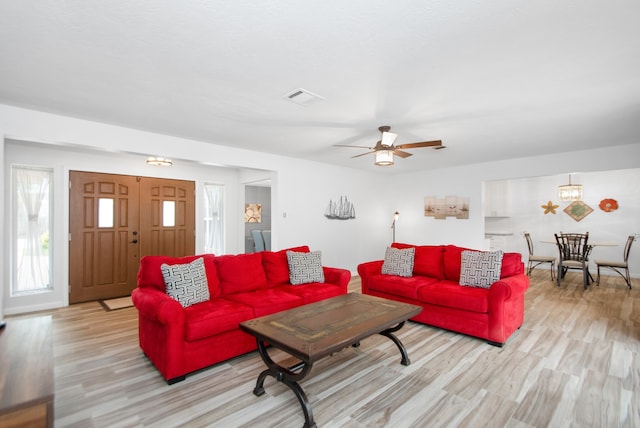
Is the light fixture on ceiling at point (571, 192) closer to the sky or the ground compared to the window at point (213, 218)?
closer to the sky

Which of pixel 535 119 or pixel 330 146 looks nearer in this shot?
pixel 535 119

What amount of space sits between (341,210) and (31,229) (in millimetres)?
4998

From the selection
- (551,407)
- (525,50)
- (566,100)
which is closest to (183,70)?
(525,50)

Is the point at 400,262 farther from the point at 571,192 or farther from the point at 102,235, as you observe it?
the point at 571,192

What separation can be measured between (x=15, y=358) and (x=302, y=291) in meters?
2.34

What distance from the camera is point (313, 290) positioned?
355 cm

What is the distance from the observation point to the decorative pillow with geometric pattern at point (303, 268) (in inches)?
151

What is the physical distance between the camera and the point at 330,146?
461 centimetres

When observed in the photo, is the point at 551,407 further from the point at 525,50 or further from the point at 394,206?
the point at 394,206

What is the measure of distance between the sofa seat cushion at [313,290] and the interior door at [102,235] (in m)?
3.19

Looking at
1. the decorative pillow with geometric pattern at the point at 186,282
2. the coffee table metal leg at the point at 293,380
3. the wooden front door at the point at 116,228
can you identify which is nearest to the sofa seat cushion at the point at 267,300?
the decorative pillow with geometric pattern at the point at 186,282

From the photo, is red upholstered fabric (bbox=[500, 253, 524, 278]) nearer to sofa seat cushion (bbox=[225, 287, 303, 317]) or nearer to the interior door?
sofa seat cushion (bbox=[225, 287, 303, 317])

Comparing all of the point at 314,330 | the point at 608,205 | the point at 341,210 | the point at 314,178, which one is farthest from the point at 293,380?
the point at 608,205

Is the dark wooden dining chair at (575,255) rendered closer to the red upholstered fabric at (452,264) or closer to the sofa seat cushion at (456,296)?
the red upholstered fabric at (452,264)
